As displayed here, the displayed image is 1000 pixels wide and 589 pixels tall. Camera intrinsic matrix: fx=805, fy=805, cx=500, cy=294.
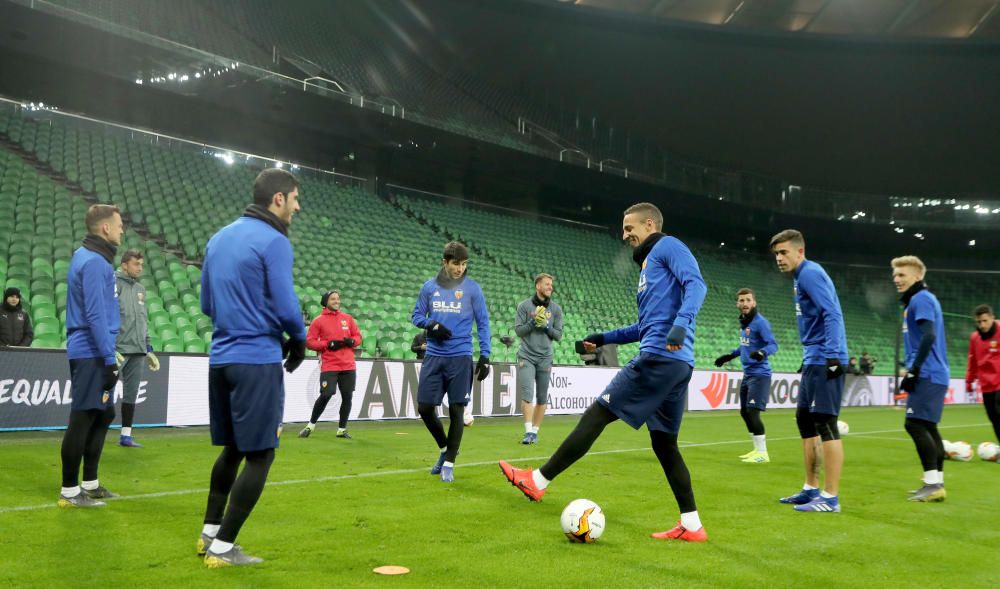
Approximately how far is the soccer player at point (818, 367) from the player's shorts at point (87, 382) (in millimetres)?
5208

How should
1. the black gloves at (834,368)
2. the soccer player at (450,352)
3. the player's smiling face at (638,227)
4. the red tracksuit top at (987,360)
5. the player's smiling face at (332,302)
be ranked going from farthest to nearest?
the player's smiling face at (332,302), the red tracksuit top at (987,360), the soccer player at (450,352), the black gloves at (834,368), the player's smiling face at (638,227)

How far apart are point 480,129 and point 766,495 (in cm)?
2155

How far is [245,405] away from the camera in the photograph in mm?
4062

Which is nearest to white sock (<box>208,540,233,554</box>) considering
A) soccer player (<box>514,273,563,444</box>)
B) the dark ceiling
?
soccer player (<box>514,273,563,444</box>)

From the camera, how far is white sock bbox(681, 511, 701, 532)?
5.19 meters

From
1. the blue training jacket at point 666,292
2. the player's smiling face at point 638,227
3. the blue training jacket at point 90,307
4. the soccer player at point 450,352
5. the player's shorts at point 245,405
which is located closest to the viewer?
the player's shorts at point 245,405

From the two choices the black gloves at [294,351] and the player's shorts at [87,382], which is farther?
the player's shorts at [87,382]

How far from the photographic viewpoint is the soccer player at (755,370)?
33.7 ft

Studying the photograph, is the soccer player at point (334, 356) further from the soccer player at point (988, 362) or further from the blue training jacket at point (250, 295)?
the soccer player at point (988, 362)

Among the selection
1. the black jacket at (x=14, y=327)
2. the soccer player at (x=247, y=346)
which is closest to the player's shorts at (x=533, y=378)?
the black jacket at (x=14, y=327)

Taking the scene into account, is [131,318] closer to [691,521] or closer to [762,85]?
[691,521]

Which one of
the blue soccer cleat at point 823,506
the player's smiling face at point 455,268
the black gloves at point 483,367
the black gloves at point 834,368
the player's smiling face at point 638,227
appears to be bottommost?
the blue soccer cleat at point 823,506

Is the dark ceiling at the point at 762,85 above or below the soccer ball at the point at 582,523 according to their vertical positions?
above

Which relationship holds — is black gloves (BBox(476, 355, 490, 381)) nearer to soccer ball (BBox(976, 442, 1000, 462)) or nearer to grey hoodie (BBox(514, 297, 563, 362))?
grey hoodie (BBox(514, 297, 563, 362))
